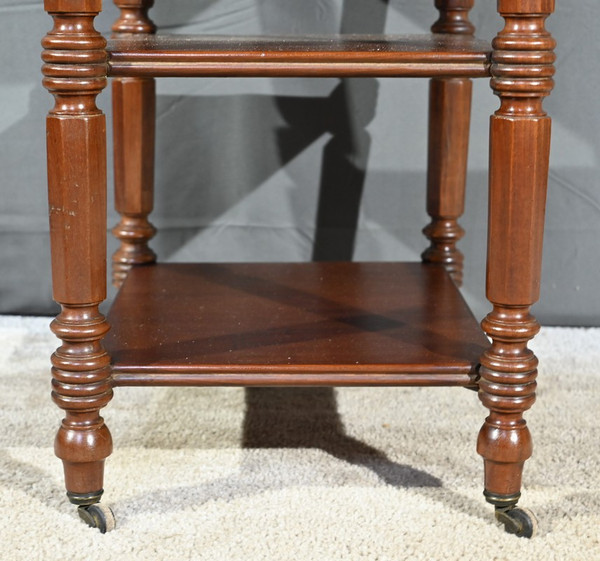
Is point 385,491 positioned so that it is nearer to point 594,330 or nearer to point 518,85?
point 518,85

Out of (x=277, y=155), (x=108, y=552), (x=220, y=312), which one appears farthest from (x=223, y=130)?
(x=108, y=552)

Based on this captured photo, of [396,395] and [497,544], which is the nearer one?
[497,544]

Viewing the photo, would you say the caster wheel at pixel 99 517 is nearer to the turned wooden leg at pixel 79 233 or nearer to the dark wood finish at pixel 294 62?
the turned wooden leg at pixel 79 233

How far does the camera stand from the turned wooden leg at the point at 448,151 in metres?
1.18

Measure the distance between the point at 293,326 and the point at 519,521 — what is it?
0.27 m

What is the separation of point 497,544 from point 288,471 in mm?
219

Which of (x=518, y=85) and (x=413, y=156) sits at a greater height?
(x=518, y=85)

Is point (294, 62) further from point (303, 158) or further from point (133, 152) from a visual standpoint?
point (303, 158)

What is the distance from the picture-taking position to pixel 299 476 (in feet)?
3.25

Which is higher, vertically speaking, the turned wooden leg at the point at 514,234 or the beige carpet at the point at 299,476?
the turned wooden leg at the point at 514,234

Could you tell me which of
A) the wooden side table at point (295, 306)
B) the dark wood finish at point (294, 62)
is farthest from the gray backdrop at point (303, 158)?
the dark wood finish at point (294, 62)

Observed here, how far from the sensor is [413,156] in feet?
4.66

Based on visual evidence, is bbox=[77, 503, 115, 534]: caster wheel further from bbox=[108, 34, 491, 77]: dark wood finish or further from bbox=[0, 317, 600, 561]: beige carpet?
bbox=[108, 34, 491, 77]: dark wood finish

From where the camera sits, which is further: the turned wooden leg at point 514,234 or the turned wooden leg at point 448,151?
the turned wooden leg at point 448,151
